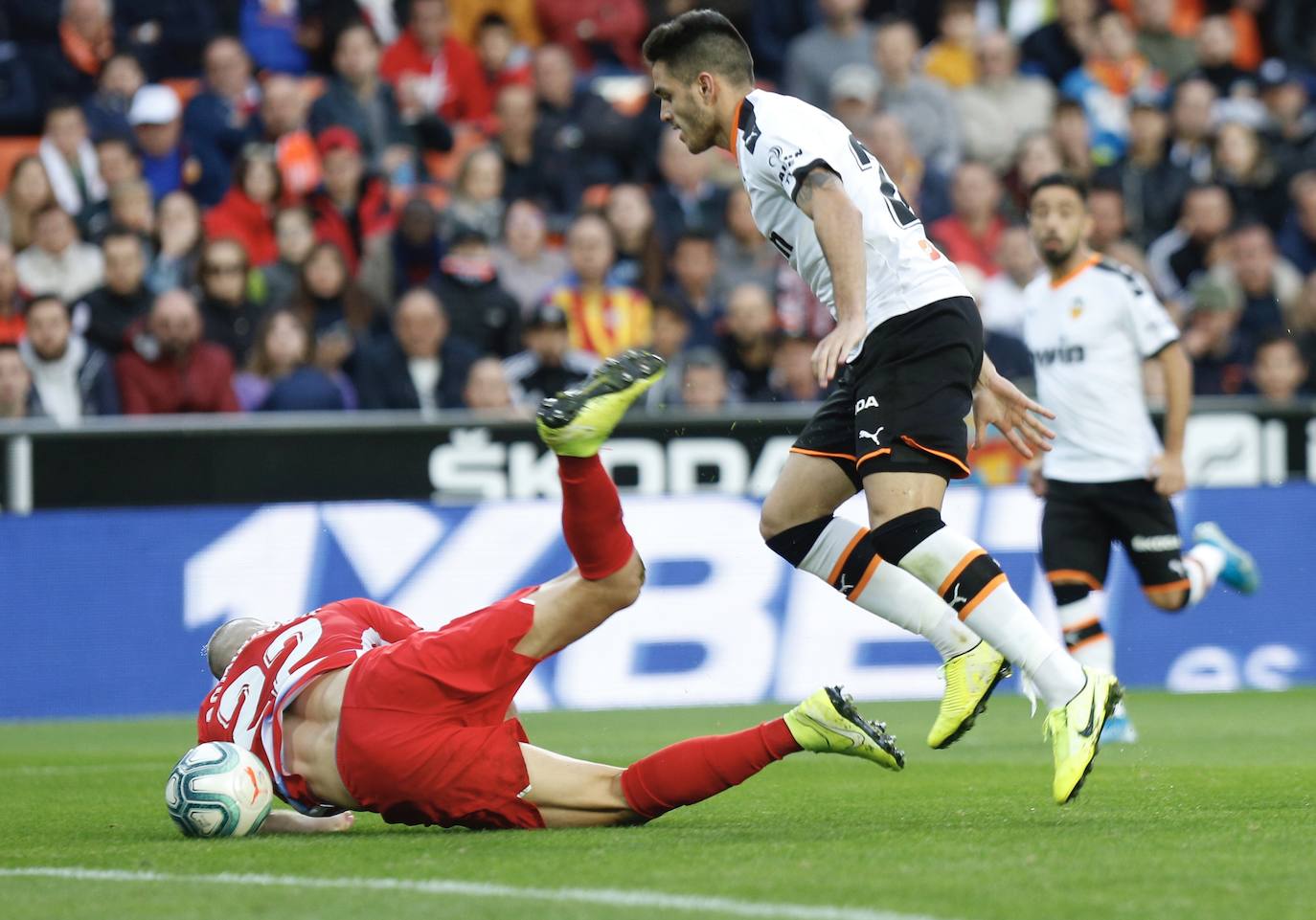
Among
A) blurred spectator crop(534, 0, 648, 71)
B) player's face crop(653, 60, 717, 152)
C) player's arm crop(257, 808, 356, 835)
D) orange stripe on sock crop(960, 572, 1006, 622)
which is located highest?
blurred spectator crop(534, 0, 648, 71)

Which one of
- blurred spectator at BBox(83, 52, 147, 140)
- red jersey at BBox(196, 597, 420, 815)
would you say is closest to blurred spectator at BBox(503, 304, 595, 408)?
blurred spectator at BBox(83, 52, 147, 140)

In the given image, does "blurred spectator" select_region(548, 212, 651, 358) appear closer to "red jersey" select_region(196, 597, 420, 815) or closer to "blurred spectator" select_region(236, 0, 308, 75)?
"blurred spectator" select_region(236, 0, 308, 75)

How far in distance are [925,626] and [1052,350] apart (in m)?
3.33

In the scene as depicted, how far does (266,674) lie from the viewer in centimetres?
584

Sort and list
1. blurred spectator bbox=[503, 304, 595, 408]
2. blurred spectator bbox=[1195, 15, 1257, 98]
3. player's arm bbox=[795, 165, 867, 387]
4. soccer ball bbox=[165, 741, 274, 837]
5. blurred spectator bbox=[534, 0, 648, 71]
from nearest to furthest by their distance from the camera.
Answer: soccer ball bbox=[165, 741, 274, 837] → player's arm bbox=[795, 165, 867, 387] → blurred spectator bbox=[503, 304, 595, 408] → blurred spectator bbox=[534, 0, 648, 71] → blurred spectator bbox=[1195, 15, 1257, 98]

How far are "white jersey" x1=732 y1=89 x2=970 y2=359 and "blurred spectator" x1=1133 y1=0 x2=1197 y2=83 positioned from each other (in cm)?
1128

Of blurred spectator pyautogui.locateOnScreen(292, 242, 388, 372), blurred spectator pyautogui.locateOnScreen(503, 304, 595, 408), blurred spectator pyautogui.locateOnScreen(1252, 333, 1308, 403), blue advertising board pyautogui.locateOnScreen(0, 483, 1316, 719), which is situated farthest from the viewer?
blurred spectator pyautogui.locateOnScreen(1252, 333, 1308, 403)

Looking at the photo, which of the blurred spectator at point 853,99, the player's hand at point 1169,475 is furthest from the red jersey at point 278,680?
the blurred spectator at point 853,99

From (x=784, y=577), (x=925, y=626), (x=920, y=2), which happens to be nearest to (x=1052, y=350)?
(x=784, y=577)

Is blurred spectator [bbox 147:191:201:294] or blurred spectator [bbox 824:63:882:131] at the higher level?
blurred spectator [bbox 824:63:882:131]

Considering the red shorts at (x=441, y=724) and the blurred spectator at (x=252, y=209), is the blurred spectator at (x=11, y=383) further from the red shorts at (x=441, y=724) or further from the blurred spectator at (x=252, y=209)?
the red shorts at (x=441, y=724)

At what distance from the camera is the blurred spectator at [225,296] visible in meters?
12.5

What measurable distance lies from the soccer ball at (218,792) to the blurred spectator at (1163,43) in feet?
42.5

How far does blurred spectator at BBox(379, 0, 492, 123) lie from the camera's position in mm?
15188
